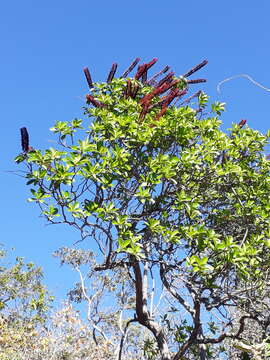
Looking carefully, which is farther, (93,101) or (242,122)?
(242,122)

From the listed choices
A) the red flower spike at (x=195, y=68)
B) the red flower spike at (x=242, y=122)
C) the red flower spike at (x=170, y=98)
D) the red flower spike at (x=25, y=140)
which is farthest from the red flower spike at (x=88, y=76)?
the red flower spike at (x=242, y=122)

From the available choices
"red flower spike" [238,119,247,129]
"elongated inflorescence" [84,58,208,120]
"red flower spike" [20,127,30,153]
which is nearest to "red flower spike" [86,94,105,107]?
"elongated inflorescence" [84,58,208,120]

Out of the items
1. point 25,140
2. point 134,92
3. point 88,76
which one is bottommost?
point 25,140

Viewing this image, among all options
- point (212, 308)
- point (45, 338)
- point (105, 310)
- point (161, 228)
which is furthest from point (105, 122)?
point (105, 310)

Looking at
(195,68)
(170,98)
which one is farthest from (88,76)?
(195,68)

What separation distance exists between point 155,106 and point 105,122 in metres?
0.97

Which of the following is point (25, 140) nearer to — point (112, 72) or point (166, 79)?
point (112, 72)

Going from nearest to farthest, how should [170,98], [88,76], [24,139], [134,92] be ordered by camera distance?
[24,139], [170,98], [134,92], [88,76]

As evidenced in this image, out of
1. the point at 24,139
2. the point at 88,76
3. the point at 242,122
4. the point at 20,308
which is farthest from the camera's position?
the point at 20,308

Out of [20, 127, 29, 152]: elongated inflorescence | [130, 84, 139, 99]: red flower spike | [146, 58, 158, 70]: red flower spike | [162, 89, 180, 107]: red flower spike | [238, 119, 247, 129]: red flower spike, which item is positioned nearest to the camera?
[20, 127, 29, 152]: elongated inflorescence

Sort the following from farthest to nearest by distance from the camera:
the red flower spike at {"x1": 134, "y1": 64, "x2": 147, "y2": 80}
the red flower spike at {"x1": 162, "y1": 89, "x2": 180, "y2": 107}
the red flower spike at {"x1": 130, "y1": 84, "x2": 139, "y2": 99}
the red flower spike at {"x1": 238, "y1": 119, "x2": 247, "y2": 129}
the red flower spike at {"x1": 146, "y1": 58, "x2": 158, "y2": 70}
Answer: the red flower spike at {"x1": 238, "y1": 119, "x2": 247, "y2": 129} < the red flower spike at {"x1": 134, "y1": 64, "x2": 147, "y2": 80} < the red flower spike at {"x1": 146, "y1": 58, "x2": 158, "y2": 70} < the red flower spike at {"x1": 130, "y1": 84, "x2": 139, "y2": 99} < the red flower spike at {"x1": 162, "y1": 89, "x2": 180, "y2": 107}

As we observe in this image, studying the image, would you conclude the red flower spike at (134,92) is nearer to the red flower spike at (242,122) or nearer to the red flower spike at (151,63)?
the red flower spike at (151,63)

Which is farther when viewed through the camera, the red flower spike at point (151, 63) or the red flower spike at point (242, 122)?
the red flower spike at point (242, 122)

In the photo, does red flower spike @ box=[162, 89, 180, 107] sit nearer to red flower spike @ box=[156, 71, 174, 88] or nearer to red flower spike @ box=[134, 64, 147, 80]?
red flower spike @ box=[156, 71, 174, 88]
